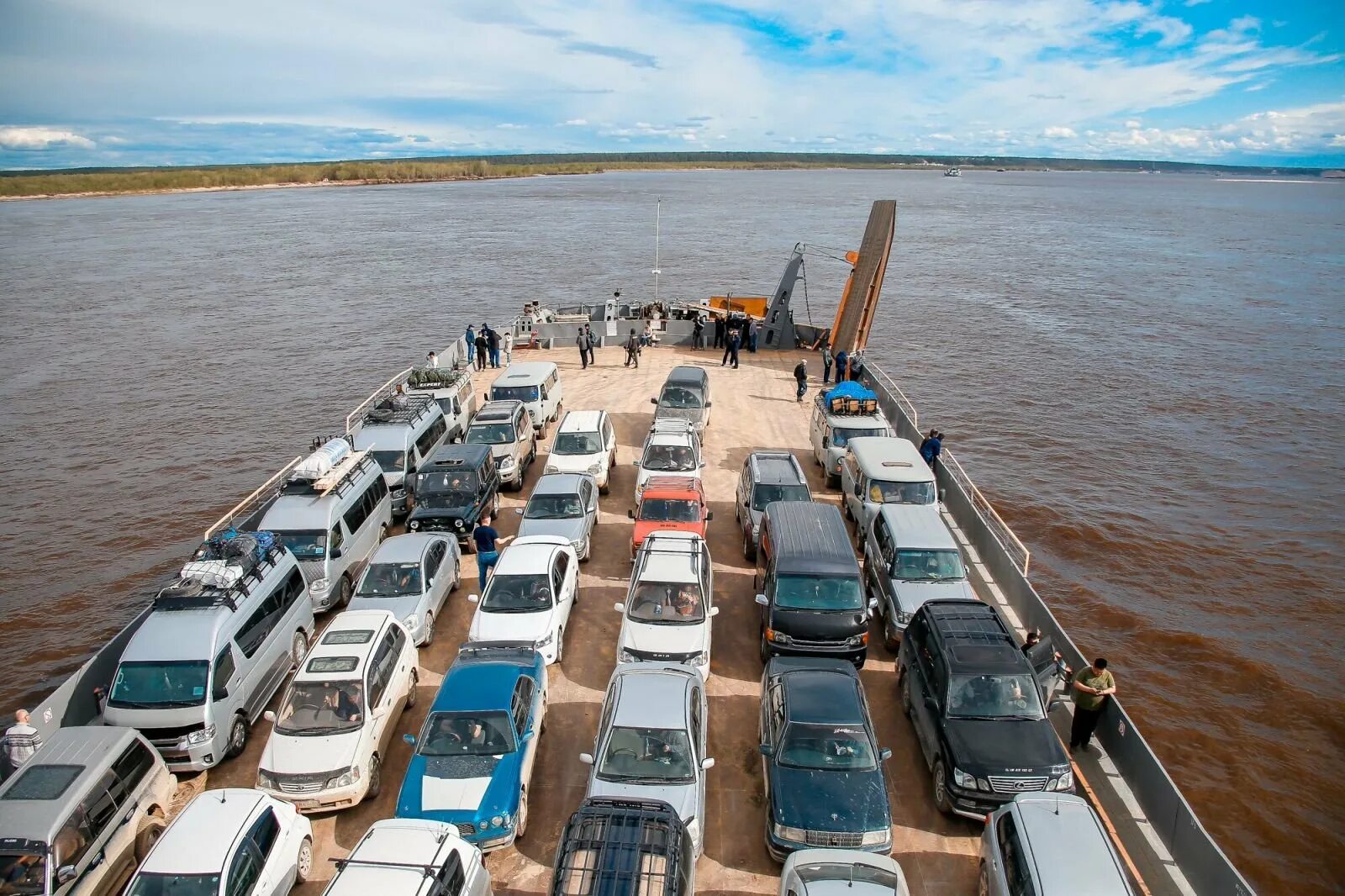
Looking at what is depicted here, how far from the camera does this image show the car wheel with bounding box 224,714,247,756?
10.5 meters

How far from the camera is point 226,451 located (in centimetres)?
2861

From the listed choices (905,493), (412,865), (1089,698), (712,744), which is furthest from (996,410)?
(412,865)

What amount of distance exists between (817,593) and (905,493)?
4549 millimetres

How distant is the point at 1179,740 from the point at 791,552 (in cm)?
873

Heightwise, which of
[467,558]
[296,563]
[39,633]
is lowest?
[39,633]

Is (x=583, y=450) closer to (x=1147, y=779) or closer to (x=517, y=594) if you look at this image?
(x=517, y=594)

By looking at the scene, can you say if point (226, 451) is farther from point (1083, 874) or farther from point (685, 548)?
point (1083, 874)

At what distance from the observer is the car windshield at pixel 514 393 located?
2152cm

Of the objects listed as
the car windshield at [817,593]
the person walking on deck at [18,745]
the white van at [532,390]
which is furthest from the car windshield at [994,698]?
the white van at [532,390]

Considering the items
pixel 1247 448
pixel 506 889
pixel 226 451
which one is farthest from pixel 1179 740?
pixel 226 451

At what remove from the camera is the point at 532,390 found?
21672 mm

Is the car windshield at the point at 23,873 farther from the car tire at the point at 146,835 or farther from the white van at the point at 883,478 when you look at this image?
the white van at the point at 883,478

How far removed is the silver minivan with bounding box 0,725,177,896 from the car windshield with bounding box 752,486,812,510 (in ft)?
33.5

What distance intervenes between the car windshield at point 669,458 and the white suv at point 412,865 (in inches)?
402
